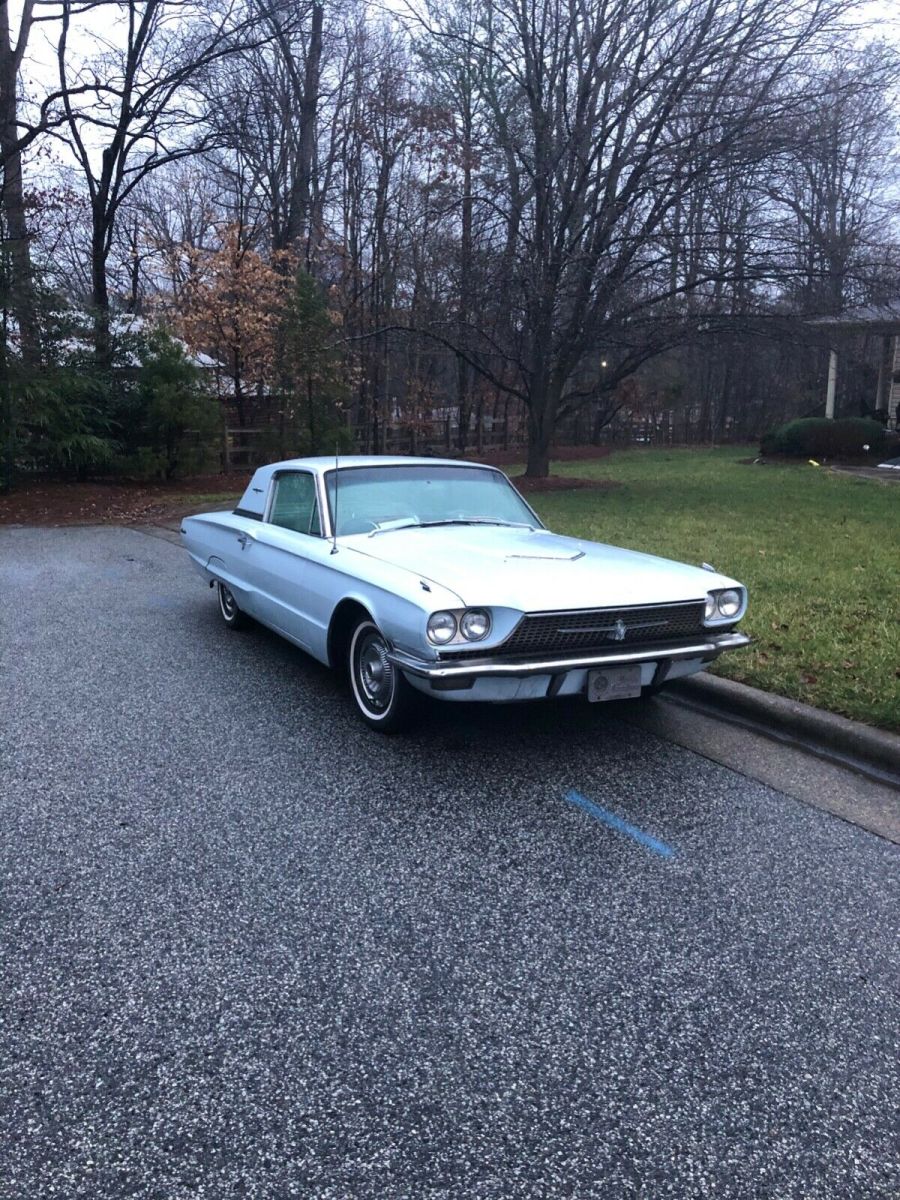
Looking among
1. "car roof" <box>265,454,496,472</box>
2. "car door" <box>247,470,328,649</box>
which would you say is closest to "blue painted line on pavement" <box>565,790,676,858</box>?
"car door" <box>247,470,328,649</box>

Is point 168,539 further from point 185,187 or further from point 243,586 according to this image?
point 185,187

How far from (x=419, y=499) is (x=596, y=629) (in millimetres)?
1875

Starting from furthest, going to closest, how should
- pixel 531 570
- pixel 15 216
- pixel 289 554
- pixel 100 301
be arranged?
pixel 100 301 → pixel 15 216 → pixel 289 554 → pixel 531 570

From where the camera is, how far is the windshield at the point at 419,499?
17.5ft

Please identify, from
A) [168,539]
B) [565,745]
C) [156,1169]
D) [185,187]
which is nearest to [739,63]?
[168,539]

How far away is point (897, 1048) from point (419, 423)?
2630 centimetres

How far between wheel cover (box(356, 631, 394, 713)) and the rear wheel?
89.4 inches

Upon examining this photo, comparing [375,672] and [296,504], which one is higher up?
[296,504]

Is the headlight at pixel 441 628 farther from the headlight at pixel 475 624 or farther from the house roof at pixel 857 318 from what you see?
the house roof at pixel 857 318

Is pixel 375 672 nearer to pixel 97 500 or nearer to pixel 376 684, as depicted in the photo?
pixel 376 684

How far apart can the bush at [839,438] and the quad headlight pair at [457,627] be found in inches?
849

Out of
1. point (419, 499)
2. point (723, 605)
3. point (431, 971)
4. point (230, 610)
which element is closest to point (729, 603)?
point (723, 605)

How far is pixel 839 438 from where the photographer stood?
22703 mm

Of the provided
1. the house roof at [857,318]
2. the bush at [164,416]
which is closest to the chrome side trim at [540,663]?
the house roof at [857,318]
